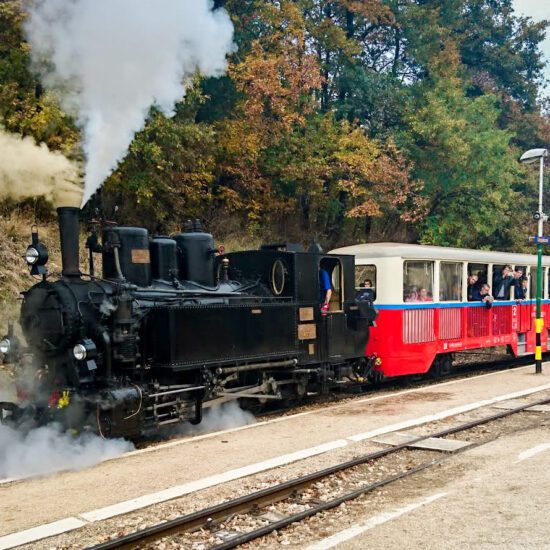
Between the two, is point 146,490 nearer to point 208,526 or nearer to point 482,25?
point 208,526

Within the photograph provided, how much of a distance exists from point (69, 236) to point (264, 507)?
375 cm

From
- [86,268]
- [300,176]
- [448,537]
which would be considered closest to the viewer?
[448,537]

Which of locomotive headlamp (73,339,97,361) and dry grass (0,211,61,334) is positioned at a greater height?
dry grass (0,211,61,334)

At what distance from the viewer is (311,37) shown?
2298 centimetres

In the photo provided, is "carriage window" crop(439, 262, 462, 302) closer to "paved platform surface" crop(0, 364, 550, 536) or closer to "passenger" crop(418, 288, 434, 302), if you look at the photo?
"passenger" crop(418, 288, 434, 302)

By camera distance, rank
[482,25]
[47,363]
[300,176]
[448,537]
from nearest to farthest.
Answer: [448,537]
[47,363]
[300,176]
[482,25]

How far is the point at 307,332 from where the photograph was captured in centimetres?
974

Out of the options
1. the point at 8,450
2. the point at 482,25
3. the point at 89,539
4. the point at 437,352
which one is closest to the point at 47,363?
the point at 8,450

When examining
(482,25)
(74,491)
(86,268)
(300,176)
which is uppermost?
(482,25)

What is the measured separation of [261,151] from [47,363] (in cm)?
1444

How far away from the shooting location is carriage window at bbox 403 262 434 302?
12.0m

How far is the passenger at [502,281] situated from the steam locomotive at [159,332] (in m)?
5.60

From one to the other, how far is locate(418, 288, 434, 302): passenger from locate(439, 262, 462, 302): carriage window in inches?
11.9

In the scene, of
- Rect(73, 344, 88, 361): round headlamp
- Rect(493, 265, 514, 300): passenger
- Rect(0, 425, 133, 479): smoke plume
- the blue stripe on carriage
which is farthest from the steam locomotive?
Rect(493, 265, 514, 300): passenger
